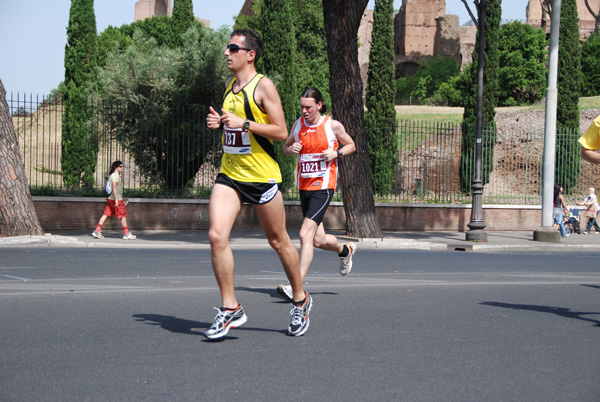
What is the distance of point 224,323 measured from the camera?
4.93 metres

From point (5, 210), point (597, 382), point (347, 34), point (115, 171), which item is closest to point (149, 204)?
point (115, 171)

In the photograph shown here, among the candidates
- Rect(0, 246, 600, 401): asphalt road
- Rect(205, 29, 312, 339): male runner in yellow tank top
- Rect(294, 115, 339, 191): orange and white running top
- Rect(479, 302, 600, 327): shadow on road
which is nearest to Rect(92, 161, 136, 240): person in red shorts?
Rect(0, 246, 600, 401): asphalt road

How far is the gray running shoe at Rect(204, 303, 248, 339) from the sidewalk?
9.80 m

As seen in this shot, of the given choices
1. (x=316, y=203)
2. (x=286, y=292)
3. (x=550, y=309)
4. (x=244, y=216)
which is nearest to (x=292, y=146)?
(x=316, y=203)

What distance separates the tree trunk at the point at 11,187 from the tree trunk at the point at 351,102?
270 inches

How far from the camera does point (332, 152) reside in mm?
7199

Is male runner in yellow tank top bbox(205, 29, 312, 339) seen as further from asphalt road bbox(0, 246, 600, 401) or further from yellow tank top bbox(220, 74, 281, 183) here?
asphalt road bbox(0, 246, 600, 401)

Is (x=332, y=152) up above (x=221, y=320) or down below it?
above

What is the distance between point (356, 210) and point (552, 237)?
17.6 feet

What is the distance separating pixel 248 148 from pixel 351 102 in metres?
11.9

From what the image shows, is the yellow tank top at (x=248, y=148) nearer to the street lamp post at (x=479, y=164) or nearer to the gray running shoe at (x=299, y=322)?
the gray running shoe at (x=299, y=322)

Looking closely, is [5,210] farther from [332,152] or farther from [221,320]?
[221,320]

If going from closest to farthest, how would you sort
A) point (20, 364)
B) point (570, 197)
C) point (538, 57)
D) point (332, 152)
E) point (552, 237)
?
1. point (20, 364)
2. point (332, 152)
3. point (552, 237)
4. point (570, 197)
5. point (538, 57)

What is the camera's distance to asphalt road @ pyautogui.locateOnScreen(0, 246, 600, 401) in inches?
151
